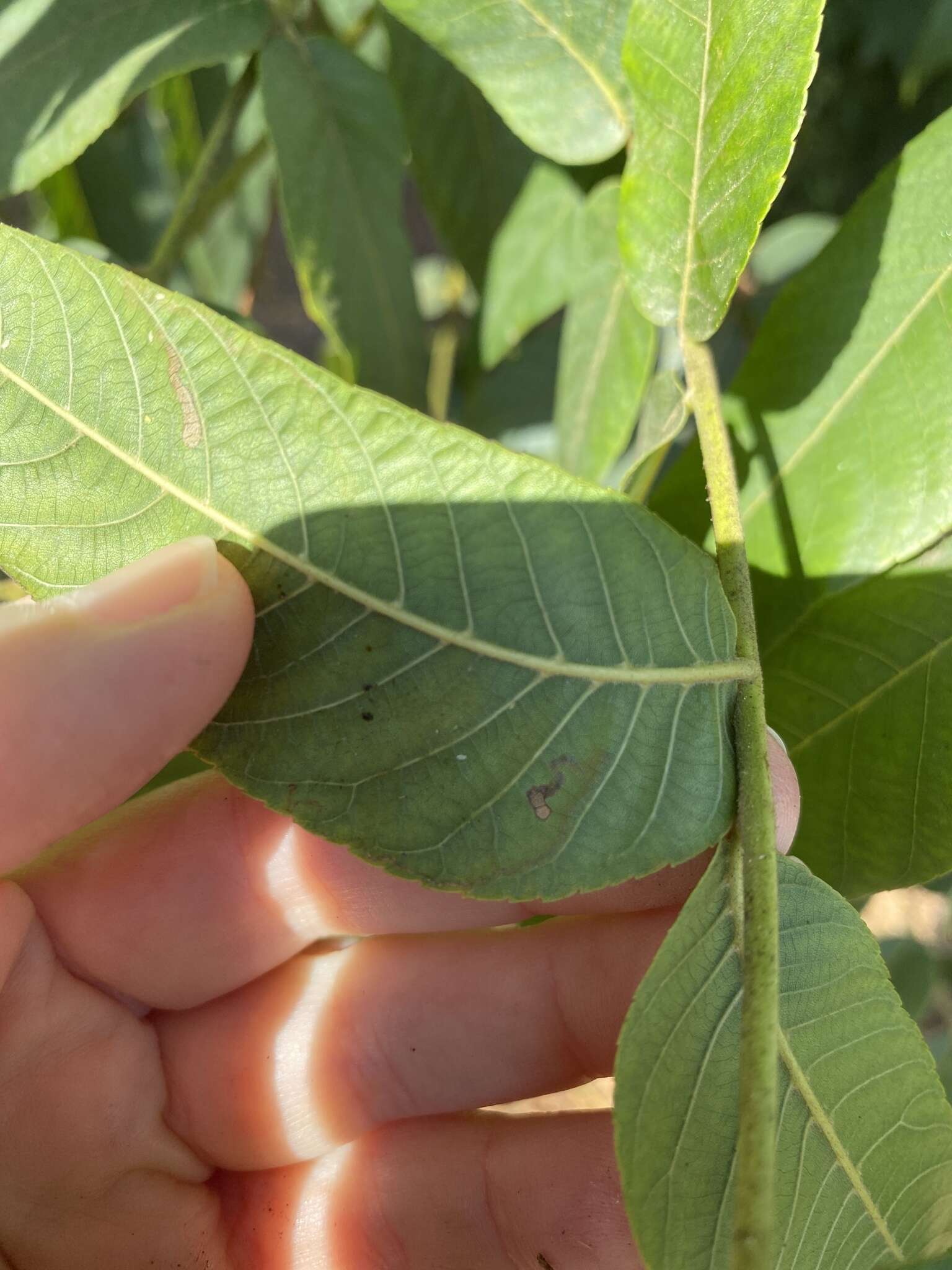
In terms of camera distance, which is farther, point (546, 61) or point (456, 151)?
point (456, 151)

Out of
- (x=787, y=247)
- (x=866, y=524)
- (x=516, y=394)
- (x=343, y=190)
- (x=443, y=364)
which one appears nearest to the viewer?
(x=866, y=524)

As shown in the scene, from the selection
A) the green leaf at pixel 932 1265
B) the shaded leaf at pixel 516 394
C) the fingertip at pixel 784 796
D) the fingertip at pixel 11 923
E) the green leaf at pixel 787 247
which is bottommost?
the fingertip at pixel 11 923

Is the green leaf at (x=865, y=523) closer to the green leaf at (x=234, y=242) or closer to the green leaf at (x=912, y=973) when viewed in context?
the green leaf at (x=912, y=973)

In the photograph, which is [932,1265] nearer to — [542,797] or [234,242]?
[542,797]

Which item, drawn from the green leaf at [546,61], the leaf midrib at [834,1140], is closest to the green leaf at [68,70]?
the green leaf at [546,61]

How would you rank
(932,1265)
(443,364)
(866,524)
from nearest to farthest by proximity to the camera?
(932,1265) < (866,524) < (443,364)

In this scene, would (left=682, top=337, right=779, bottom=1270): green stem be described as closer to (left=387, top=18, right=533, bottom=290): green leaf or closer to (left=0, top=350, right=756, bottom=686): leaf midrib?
(left=0, top=350, right=756, bottom=686): leaf midrib

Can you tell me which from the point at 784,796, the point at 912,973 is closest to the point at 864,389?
the point at 784,796
